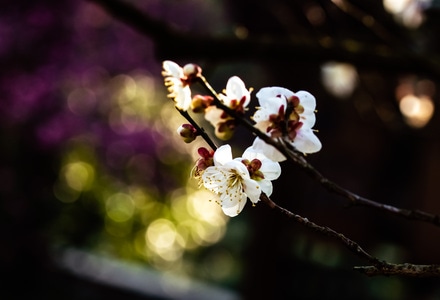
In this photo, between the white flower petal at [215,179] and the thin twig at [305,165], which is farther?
the white flower petal at [215,179]

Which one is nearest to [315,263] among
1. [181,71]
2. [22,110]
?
[22,110]

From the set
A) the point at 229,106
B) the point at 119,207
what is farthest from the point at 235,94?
the point at 119,207

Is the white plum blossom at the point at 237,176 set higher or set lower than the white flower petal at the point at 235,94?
lower

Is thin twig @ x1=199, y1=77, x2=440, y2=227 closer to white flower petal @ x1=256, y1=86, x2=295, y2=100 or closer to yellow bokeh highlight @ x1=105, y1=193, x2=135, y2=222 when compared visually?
white flower petal @ x1=256, y1=86, x2=295, y2=100

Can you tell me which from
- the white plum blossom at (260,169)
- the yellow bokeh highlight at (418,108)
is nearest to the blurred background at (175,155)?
the yellow bokeh highlight at (418,108)

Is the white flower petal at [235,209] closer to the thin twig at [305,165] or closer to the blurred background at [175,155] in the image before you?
the thin twig at [305,165]

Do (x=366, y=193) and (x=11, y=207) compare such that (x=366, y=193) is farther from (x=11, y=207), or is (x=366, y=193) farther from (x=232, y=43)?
(x=232, y=43)

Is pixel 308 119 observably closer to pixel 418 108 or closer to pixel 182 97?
pixel 182 97

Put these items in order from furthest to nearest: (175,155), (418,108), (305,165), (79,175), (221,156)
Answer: (79,175) < (175,155) < (418,108) < (221,156) < (305,165)
